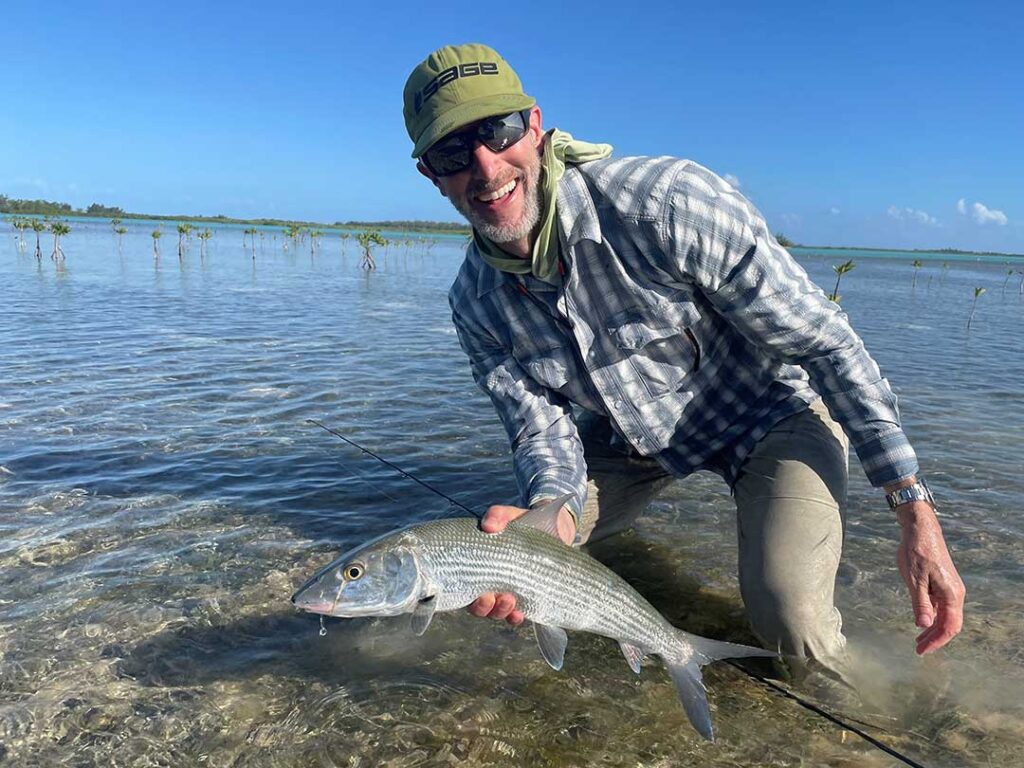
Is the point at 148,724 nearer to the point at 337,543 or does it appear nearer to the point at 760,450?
the point at 337,543

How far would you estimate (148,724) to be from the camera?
355 cm

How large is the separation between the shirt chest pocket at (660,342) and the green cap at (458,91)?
4.35 feet

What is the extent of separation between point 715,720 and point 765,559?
34.3 inches

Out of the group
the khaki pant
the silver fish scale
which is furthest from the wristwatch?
the silver fish scale

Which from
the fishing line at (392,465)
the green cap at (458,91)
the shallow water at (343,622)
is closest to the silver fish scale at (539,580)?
the shallow water at (343,622)

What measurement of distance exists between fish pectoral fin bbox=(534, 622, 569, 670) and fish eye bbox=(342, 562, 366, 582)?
88cm

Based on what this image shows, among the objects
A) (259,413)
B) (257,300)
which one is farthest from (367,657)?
(257,300)

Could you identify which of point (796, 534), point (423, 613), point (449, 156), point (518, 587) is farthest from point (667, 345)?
point (423, 613)

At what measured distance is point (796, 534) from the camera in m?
3.84

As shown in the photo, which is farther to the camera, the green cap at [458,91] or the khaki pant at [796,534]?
the khaki pant at [796,534]

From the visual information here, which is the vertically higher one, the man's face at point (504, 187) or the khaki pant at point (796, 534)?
the man's face at point (504, 187)

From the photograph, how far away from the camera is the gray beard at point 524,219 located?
384 cm

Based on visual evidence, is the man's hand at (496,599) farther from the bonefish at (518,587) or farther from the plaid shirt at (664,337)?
the plaid shirt at (664,337)

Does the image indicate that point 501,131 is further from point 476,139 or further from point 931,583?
point 931,583
